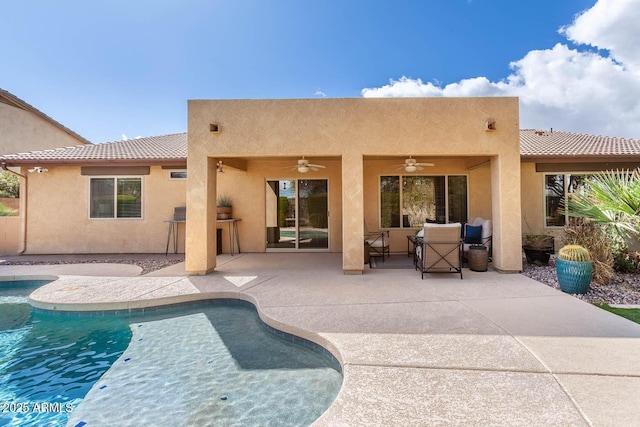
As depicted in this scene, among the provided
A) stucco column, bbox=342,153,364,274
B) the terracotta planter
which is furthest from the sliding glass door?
stucco column, bbox=342,153,364,274

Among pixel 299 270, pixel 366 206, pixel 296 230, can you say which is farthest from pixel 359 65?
pixel 299 270

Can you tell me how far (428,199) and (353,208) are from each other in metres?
4.78

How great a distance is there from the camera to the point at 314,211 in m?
11.0

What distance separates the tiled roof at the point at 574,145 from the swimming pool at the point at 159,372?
10117 mm

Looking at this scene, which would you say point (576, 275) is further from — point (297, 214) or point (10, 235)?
point (10, 235)

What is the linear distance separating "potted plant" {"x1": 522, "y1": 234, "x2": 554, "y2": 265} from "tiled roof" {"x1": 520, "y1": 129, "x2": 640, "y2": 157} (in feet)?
9.90

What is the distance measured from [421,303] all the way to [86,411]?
462cm

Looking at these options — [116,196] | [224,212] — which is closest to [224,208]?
[224,212]

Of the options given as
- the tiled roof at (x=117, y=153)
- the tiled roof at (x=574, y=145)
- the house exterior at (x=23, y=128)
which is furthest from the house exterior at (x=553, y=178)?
the house exterior at (x=23, y=128)

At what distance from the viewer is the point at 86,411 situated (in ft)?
9.58

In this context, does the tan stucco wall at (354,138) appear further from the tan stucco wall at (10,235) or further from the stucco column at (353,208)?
the tan stucco wall at (10,235)

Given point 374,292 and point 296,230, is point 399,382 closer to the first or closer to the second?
point 374,292

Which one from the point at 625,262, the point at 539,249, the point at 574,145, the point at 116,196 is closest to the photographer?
the point at 625,262

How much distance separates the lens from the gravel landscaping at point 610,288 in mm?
5322
